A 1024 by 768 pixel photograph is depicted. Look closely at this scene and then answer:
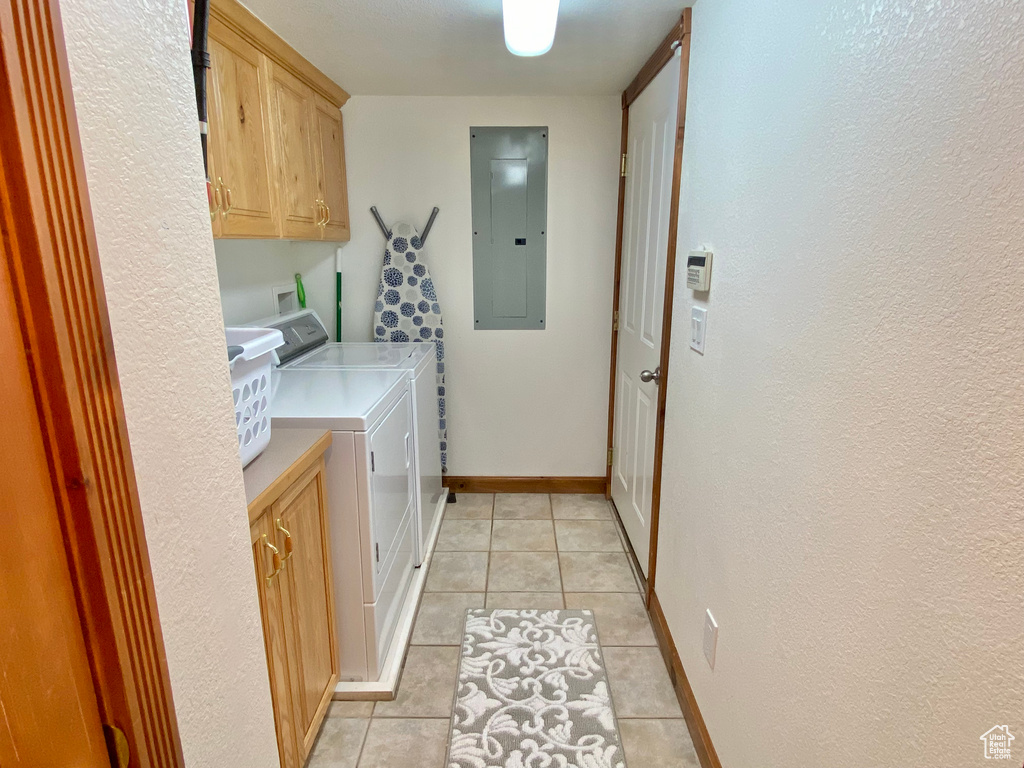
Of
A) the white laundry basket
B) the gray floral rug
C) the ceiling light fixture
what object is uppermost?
the ceiling light fixture

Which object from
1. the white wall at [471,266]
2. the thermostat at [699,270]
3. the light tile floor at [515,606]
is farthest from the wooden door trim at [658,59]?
the light tile floor at [515,606]

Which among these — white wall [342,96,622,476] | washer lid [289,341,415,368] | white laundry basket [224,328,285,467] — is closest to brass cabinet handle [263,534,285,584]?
white laundry basket [224,328,285,467]

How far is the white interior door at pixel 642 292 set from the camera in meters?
1.99

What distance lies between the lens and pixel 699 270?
4.95 ft

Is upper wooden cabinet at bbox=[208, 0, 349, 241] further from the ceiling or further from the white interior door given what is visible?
the white interior door

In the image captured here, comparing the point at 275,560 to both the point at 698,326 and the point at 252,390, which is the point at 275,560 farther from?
the point at 698,326

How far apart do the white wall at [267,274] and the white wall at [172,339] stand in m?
1.22

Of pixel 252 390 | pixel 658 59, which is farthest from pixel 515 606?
pixel 658 59

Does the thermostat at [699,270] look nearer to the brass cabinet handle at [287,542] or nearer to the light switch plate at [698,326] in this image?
the light switch plate at [698,326]

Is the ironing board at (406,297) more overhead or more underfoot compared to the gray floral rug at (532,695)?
more overhead

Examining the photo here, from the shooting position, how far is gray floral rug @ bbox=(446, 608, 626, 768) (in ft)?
5.06

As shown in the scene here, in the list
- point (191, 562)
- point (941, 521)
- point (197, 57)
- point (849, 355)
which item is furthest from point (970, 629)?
point (197, 57)

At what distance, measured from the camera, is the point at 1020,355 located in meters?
0.55

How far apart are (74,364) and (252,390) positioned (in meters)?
0.79
